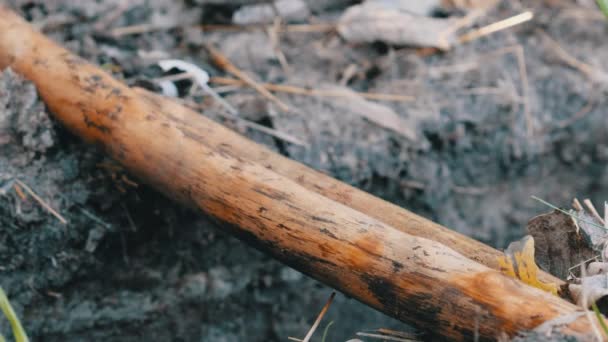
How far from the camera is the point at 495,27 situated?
2.71m

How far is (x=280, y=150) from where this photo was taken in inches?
80.1

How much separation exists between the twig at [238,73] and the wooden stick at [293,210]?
2.16 ft

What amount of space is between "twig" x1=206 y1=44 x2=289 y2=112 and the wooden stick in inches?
25.9

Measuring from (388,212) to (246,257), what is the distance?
927mm

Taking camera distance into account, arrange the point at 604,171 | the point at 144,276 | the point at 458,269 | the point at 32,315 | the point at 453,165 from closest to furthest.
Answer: the point at 458,269 → the point at 32,315 → the point at 144,276 → the point at 453,165 → the point at 604,171

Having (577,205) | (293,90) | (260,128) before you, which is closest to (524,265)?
(577,205)

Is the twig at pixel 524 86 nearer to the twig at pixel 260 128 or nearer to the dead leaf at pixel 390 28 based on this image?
the dead leaf at pixel 390 28

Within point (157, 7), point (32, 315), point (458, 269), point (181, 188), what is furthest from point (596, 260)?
point (157, 7)

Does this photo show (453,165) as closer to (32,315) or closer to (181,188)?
(181,188)

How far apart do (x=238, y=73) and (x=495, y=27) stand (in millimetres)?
1283

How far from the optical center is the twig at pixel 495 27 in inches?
105

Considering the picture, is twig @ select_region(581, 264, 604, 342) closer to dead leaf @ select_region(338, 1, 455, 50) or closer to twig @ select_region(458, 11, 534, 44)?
dead leaf @ select_region(338, 1, 455, 50)

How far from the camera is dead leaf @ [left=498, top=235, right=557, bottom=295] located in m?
1.11

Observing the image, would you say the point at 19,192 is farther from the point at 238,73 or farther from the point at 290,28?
the point at 290,28
